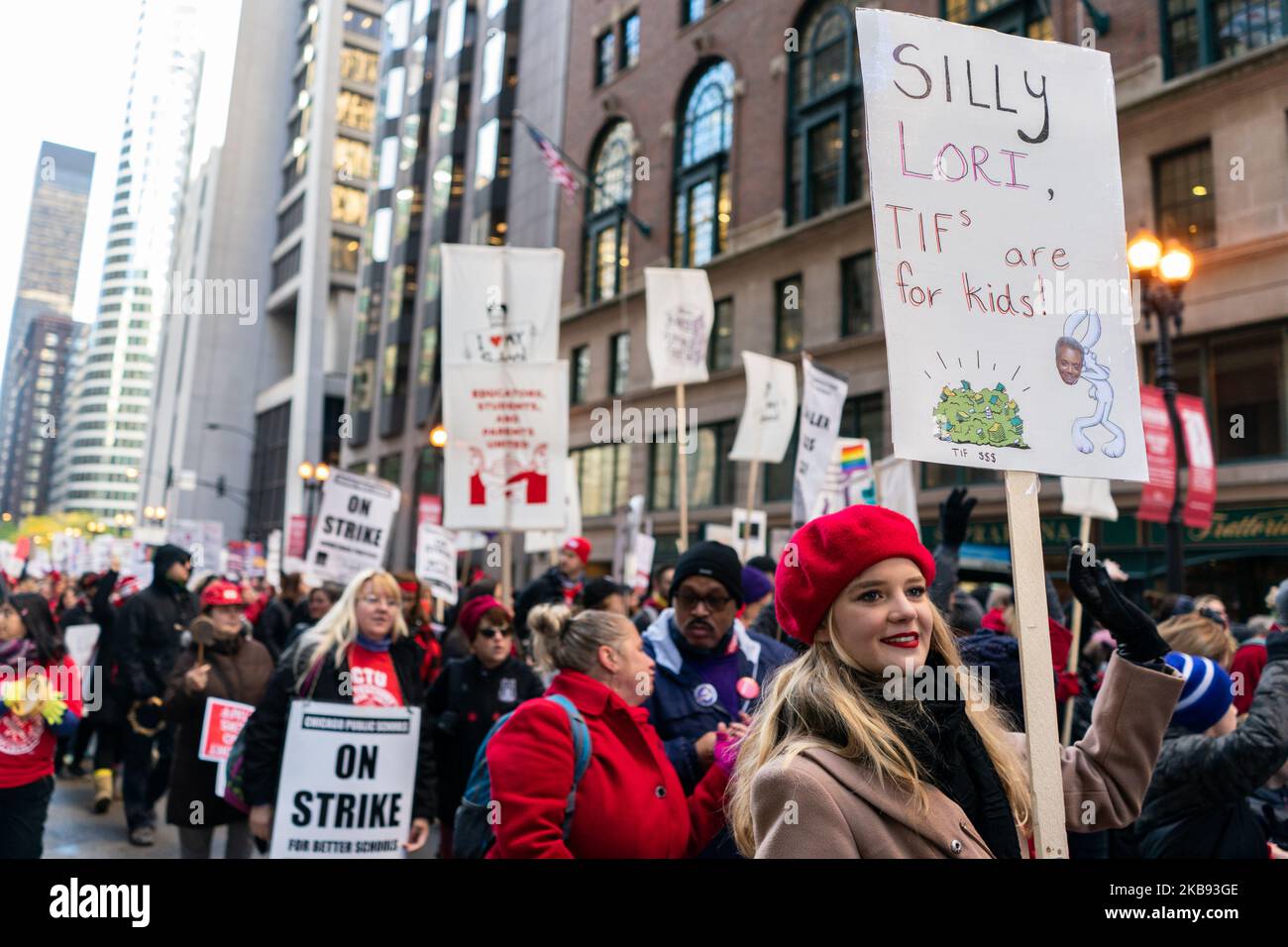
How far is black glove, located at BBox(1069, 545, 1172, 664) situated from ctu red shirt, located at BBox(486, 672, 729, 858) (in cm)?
143

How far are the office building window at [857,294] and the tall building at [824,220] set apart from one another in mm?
65

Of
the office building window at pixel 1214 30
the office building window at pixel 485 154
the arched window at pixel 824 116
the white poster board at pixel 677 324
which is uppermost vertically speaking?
the office building window at pixel 485 154

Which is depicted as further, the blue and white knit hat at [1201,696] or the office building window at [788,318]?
the office building window at [788,318]

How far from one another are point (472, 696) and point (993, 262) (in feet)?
14.6

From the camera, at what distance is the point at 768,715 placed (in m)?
2.24

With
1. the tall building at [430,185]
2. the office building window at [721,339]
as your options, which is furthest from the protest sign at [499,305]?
the tall building at [430,185]

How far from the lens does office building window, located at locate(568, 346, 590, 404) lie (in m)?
33.7

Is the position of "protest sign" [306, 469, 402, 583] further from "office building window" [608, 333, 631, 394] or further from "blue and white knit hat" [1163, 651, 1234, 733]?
"office building window" [608, 333, 631, 394]

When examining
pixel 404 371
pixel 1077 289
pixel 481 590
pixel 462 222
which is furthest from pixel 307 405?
pixel 1077 289

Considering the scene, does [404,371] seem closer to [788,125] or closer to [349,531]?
[788,125]

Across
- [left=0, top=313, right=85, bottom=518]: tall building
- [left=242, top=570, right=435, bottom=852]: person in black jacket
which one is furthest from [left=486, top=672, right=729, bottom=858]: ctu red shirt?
[left=0, top=313, right=85, bottom=518]: tall building

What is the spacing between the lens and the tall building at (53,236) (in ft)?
28.0

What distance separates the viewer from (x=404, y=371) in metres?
46.2

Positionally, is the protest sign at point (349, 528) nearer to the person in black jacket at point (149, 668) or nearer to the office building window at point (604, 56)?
the person in black jacket at point (149, 668)
